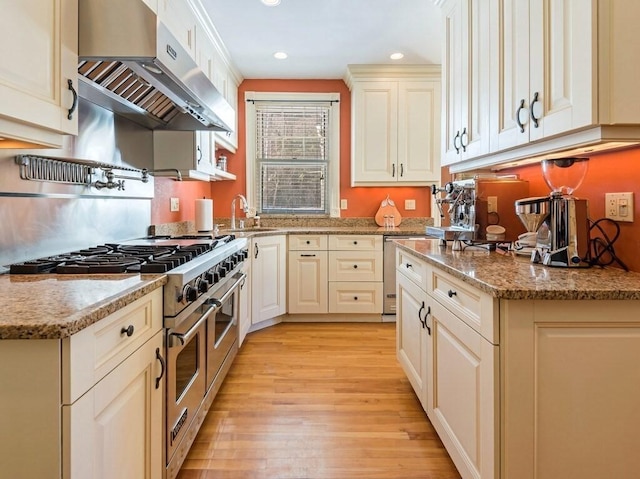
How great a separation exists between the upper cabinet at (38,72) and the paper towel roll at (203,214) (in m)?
2.03

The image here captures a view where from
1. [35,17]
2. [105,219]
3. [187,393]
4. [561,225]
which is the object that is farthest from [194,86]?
[561,225]

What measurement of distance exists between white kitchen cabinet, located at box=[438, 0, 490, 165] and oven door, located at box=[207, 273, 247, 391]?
1.50 m

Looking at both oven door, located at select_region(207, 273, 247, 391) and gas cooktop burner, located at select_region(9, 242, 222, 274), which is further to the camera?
oven door, located at select_region(207, 273, 247, 391)

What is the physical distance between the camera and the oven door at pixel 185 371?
1.45 m

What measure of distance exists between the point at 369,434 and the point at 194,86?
5.92 feet

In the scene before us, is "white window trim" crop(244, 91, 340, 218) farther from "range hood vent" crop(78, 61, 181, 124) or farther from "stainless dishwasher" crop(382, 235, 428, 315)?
"range hood vent" crop(78, 61, 181, 124)

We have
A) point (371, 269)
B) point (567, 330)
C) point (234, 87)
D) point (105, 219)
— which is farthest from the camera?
point (234, 87)

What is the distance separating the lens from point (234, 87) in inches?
162

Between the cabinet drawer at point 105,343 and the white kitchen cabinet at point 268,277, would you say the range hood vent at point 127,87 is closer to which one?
the cabinet drawer at point 105,343

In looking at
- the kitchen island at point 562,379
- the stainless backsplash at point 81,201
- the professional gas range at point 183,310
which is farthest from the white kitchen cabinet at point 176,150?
the kitchen island at point 562,379

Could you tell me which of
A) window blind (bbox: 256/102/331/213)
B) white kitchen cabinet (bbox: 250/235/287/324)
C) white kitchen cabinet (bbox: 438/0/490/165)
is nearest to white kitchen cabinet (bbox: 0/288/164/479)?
white kitchen cabinet (bbox: 438/0/490/165)

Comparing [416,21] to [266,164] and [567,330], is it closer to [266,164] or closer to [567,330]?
[266,164]

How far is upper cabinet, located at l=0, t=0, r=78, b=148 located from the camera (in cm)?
110

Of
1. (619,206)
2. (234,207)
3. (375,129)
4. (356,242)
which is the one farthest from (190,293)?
(375,129)
